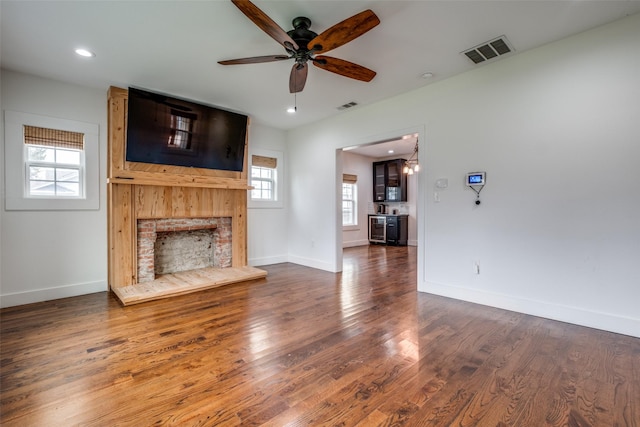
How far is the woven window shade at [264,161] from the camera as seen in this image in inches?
216

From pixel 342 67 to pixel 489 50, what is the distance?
1588mm

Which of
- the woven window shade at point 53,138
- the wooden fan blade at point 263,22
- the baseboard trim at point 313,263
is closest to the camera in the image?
the wooden fan blade at point 263,22

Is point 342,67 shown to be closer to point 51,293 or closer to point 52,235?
point 52,235

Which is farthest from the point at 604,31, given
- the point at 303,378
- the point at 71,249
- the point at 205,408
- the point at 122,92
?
the point at 71,249

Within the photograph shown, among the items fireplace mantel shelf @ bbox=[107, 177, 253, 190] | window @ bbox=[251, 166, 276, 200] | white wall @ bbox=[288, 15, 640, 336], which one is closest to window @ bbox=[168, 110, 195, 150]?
fireplace mantel shelf @ bbox=[107, 177, 253, 190]

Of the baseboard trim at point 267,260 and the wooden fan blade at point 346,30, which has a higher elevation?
the wooden fan blade at point 346,30

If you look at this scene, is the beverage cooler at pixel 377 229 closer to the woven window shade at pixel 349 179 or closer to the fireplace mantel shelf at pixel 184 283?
the woven window shade at pixel 349 179

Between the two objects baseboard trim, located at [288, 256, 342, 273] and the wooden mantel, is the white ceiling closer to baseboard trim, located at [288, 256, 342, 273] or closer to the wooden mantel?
the wooden mantel

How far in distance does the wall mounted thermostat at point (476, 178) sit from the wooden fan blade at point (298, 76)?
224 centimetres

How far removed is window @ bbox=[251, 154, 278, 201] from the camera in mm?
5539

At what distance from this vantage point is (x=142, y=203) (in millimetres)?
3977

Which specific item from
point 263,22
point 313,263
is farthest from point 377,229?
point 263,22

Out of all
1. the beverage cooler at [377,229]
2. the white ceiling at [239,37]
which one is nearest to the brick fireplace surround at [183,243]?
the white ceiling at [239,37]

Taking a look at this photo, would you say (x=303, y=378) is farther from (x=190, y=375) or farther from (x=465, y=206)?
(x=465, y=206)
